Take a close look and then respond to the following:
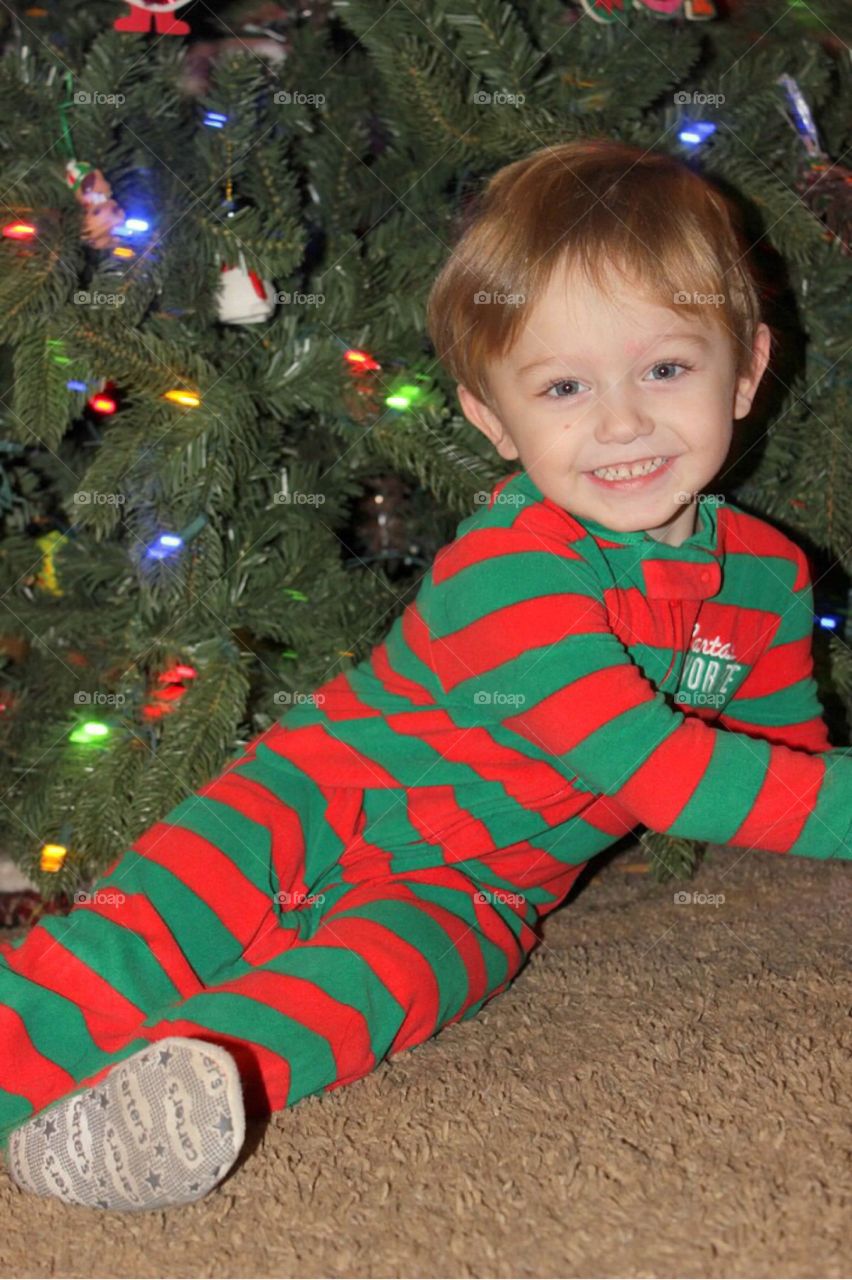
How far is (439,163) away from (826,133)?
0.37m

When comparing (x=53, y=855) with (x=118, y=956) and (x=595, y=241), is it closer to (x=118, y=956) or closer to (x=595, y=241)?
(x=118, y=956)

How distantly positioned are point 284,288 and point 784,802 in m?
0.65

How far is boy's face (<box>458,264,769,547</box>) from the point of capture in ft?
3.34

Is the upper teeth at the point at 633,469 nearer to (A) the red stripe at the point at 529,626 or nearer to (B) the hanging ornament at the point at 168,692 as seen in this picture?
(A) the red stripe at the point at 529,626

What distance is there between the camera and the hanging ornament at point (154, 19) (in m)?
1.16

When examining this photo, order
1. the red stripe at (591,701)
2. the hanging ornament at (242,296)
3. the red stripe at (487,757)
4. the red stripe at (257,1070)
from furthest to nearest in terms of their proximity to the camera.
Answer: the hanging ornament at (242,296)
the red stripe at (487,757)
the red stripe at (591,701)
the red stripe at (257,1070)

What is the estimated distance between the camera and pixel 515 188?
1.09 m

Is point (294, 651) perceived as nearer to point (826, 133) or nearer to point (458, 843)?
point (458, 843)

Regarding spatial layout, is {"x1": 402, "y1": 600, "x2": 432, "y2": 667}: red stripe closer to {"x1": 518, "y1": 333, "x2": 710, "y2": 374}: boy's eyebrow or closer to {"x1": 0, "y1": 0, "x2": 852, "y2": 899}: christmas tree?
{"x1": 0, "y1": 0, "x2": 852, "y2": 899}: christmas tree

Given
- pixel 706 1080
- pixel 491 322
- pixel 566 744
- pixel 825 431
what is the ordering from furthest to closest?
pixel 825 431
pixel 491 322
pixel 566 744
pixel 706 1080

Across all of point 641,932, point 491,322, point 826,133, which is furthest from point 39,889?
point 826,133

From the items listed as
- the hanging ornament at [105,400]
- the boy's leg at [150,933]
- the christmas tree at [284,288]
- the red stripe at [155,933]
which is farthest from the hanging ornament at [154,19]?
the red stripe at [155,933]

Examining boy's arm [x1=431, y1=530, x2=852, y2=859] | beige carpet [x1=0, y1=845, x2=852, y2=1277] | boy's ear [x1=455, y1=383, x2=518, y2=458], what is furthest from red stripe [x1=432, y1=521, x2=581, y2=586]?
beige carpet [x1=0, y1=845, x2=852, y2=1277]

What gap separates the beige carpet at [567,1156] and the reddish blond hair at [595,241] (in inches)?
20.0
